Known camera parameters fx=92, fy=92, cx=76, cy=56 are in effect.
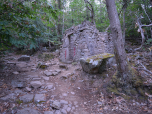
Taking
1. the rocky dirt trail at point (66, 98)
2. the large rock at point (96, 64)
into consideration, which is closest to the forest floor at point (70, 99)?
the rocky dirt trail at point (66, 98)

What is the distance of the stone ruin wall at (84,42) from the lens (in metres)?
6.37

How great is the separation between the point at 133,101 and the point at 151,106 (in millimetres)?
443

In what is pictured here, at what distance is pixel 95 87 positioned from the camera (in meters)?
3.88

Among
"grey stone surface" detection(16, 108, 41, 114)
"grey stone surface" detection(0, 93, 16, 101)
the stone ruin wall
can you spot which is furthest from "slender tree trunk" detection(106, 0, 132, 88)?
"grey stone surface" detection(0, 93, 16, 101)

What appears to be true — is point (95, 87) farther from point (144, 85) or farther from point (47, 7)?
point (47, 7)

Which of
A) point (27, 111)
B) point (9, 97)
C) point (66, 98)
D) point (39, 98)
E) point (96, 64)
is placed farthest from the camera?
point (96, 64)

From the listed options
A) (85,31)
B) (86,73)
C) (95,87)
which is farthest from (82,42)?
(95,87)

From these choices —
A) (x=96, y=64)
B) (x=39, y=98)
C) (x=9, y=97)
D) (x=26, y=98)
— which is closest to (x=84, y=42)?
(x=96, y=64)

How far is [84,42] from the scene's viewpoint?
6.43 meters

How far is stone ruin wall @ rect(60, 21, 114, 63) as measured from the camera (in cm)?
637

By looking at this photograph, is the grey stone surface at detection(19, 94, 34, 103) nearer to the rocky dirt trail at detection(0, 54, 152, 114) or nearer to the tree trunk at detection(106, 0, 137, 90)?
the rocky dirt trail at detection(0, 54, 152, 114)

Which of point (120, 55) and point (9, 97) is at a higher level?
point (120, 55)

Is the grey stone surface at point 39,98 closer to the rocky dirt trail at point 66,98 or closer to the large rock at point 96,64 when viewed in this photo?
the rocky dirt trail at point 66,98

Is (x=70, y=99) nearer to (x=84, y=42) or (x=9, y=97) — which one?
(x=9, y=97)
